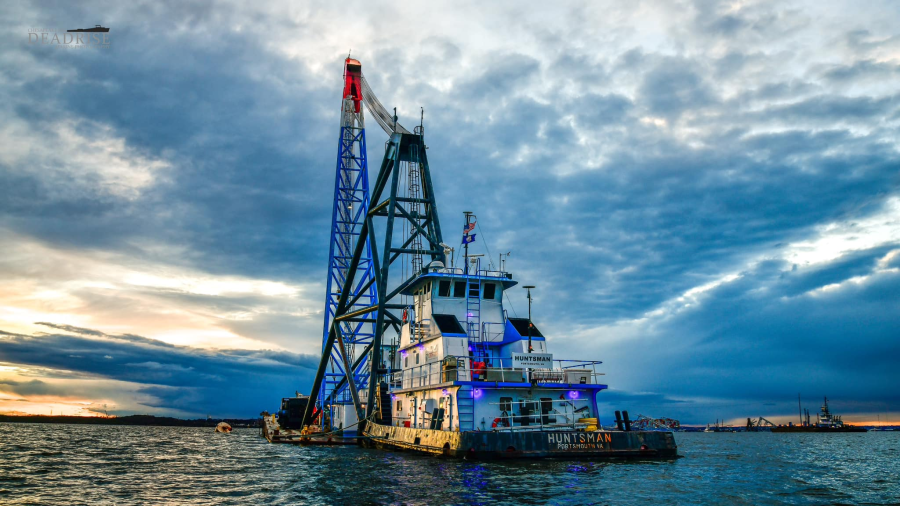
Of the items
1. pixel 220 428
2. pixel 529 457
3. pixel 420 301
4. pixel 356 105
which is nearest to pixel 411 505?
pixel 529 457

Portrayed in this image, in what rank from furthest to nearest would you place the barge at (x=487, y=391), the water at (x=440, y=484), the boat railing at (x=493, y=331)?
the boat railing at (x=493, y=331) < the barge at (x=487, y=391) < the water at (x=440, y=484)

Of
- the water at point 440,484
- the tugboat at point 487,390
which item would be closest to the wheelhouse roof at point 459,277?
the tugboat at point 487,390

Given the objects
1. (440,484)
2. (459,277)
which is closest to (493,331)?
(459,277)

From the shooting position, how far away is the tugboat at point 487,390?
81.9ft

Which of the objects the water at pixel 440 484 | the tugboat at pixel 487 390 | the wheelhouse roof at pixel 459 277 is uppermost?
the wheelhouse roof at pixel 459 277

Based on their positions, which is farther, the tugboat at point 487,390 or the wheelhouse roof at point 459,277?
Answer: the wheelhouse roof at point 459,277

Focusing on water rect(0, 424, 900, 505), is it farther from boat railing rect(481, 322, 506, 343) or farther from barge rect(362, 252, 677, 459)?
boat railing rect(481, 322, 506, 343)

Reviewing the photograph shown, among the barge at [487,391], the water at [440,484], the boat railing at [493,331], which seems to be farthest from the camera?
the boat railing at [493,331]

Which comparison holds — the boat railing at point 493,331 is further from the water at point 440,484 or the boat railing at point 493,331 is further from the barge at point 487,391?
the water at point 440,484

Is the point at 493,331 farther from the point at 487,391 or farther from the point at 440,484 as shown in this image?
the point at 440,484

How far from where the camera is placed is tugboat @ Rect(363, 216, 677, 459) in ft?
81.9

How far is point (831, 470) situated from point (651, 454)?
11613 millimetres

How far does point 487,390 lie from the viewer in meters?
27.3

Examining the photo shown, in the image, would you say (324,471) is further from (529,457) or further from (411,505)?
(411,505)
